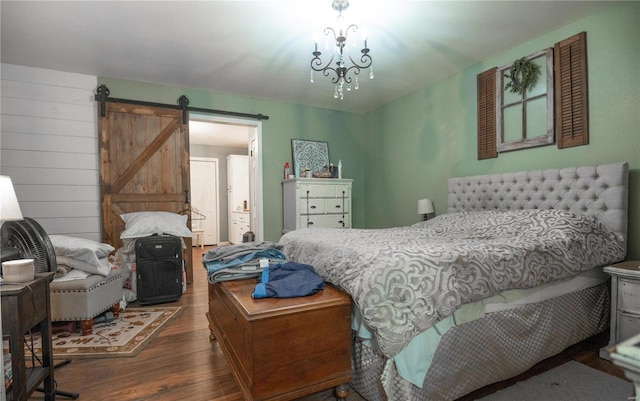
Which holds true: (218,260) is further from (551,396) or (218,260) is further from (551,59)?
(551,59)

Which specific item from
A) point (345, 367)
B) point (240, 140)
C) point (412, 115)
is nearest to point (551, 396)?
point (345, 367)

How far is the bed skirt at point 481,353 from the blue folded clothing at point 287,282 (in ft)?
1.27

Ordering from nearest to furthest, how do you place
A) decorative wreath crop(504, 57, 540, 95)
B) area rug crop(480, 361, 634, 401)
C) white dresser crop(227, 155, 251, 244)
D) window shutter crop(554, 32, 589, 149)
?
1. area rug crop(480, 361, 634, 401)
2. window shutter crop(554, 32, 589, 149)
3. decorative wreath crop(504, 57, 540, 95)
4. white dresser crop(227, 155, 251, 244)

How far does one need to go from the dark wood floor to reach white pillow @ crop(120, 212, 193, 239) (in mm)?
1308

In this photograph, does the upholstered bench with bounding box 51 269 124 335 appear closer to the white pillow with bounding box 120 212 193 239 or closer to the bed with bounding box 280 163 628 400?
the white pillow with bounding box 120 212 193 239

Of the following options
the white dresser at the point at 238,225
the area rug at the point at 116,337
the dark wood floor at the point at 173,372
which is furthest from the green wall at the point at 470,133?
the area rug at the point at 116,337

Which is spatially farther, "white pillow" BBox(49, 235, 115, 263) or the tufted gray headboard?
"white pillow" BBox(49, 235, 115, 263)

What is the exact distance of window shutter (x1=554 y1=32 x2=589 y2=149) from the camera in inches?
104

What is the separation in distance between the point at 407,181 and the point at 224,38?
9.72ft

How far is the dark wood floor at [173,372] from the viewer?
1716 mm

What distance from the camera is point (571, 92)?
8.87ft

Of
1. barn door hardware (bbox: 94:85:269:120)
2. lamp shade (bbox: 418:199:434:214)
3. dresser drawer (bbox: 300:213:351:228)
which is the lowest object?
dresser drawer (bbox: 300:213:351:228)

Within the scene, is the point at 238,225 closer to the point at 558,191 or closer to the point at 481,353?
the point at 558,191

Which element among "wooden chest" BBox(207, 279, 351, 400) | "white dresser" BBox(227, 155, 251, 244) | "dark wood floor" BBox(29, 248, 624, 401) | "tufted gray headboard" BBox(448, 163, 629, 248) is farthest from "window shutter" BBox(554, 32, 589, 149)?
"white dresser" BBox(227, 155, 251, 244)
